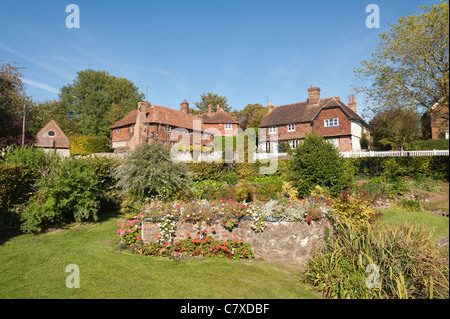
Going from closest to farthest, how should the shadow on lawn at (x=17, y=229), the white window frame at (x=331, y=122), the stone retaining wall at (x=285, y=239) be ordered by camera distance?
1. the stone retaining wall at (x=285, y=239)
2. the shadow on lawn at (x=17, y=229)
3. the white window frame at (x=331, y=122)

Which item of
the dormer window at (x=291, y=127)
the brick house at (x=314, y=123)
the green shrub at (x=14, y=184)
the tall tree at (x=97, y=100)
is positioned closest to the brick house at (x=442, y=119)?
the green shrub at (x=14, y=184)

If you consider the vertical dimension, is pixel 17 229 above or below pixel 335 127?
below

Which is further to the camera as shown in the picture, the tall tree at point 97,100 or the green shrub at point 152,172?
the tall tree at point 97,100

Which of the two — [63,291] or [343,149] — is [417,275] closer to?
[63,291]

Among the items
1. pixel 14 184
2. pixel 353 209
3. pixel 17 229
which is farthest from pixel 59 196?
pixel 353 209

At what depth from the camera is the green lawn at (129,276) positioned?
5.18 meters

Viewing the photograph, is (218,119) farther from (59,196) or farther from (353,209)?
(353,209)

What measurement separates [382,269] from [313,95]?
111ft

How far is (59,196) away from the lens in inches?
404

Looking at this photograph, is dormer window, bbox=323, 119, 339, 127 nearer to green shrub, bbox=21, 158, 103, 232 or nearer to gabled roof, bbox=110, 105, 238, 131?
gabled roof, bbox=110, 105, 238, 131

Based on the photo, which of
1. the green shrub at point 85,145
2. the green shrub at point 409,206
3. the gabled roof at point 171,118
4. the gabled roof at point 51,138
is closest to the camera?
the green shrub at point 409,206

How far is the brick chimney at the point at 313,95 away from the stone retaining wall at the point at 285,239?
3117cm

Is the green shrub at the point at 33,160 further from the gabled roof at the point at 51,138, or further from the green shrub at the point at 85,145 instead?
the gabled roof at the point at 51,138
